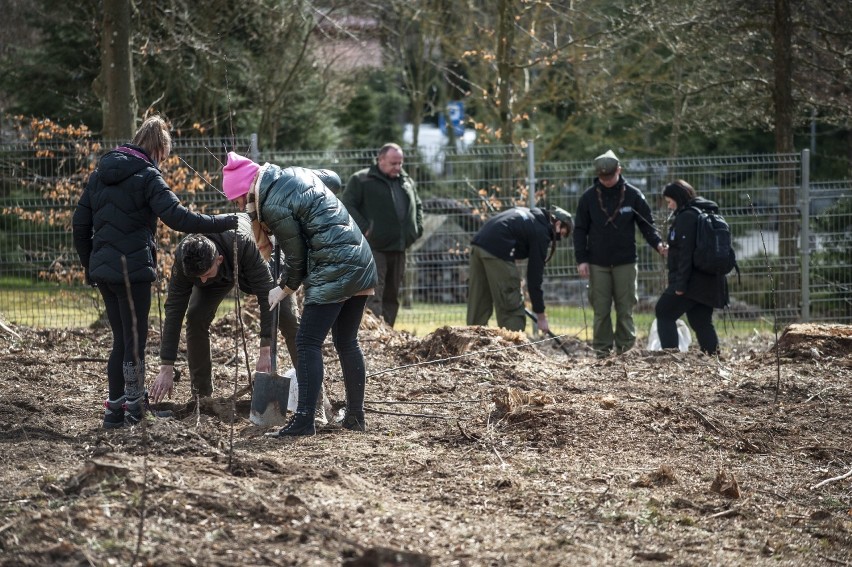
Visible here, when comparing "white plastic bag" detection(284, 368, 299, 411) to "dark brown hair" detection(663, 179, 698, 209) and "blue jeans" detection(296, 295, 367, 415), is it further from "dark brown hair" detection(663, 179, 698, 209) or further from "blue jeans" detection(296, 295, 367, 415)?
"dark brown hair" detection(663, 179, 698, 209)

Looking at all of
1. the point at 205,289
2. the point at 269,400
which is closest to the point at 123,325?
the point at 205,289

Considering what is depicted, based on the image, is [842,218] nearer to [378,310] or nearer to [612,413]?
[378,310]

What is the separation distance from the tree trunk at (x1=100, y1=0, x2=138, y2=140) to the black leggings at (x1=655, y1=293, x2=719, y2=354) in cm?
564

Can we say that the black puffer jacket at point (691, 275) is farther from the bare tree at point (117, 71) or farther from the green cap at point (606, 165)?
the bare tree at point (117, 71)

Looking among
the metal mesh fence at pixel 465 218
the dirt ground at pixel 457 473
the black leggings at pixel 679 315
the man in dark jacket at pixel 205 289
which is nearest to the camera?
the dirt ground at pixel 457 473

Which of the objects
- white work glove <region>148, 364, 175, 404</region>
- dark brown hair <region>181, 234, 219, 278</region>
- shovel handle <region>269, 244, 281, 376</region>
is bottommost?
white work glove <region>148, 364, 175, 404</region>

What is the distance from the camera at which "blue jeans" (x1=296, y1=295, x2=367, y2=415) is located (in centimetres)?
599

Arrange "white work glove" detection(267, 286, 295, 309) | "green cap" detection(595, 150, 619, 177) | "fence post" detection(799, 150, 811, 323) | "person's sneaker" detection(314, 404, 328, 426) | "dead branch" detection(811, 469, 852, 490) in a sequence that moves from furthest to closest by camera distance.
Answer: "fence post" detection(799, 150, 811, 323) < "green cap" detection(595, 150, 619, 177) < "person's sneaker" detection(314, 404, 328, 426) < "white work glove" detection(267, 286, 295, 309) < "dead branch" detection(811, 469, 852, 490)

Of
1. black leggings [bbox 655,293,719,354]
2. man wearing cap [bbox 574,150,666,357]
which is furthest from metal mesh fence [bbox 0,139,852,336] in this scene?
black leggings [bbox 655,293,719,354]

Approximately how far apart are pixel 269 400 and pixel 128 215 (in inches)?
51.4

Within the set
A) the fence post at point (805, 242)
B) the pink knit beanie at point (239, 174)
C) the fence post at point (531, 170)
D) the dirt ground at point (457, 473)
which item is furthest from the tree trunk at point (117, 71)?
the fence post at point (805, 242)

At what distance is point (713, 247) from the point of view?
9.24 m

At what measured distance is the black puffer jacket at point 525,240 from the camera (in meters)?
9.67

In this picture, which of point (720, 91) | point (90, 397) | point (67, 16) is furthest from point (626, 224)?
point (67, 16)
